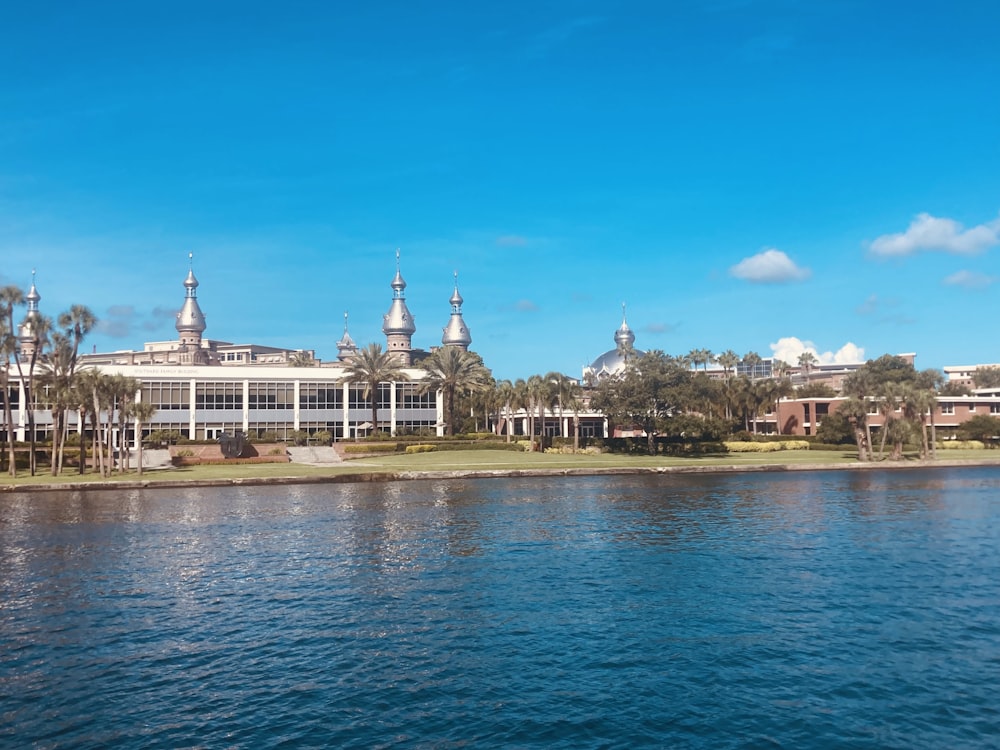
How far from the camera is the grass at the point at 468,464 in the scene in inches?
2970

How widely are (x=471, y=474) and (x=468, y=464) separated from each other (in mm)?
7085

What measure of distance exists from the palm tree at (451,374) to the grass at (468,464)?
15439mm

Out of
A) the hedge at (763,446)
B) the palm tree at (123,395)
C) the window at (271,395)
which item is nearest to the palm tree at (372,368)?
the window at (271,395)

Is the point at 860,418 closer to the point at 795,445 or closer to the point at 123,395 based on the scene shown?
the point at 795,445

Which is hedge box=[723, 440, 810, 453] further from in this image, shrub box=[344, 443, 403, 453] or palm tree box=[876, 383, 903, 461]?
shrub box=[344, 443, 403, 453]

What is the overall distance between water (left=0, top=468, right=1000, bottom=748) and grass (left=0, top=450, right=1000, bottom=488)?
2761 centimetres

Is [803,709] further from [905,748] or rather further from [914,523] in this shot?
[914,523]

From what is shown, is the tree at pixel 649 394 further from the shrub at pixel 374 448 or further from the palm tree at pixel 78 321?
the palm tree at pixel 78 321

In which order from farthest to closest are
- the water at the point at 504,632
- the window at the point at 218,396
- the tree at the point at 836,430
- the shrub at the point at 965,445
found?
the window at the point at 218,396, the shrub at the point at 965,445, the tree at the point at 836,430, the water at the point at 504,632

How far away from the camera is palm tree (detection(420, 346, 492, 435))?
11388cm

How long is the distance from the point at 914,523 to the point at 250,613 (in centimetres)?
3462

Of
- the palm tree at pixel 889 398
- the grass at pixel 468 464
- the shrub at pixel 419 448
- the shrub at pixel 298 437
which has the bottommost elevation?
the grass at pixel 468 464

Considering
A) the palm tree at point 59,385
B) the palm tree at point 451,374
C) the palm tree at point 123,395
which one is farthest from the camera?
the palm tree at point 451,374

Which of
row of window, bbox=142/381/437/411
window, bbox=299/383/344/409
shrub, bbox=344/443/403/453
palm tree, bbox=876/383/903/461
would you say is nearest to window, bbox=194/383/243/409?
row of window, bbox=142/381/437/411
